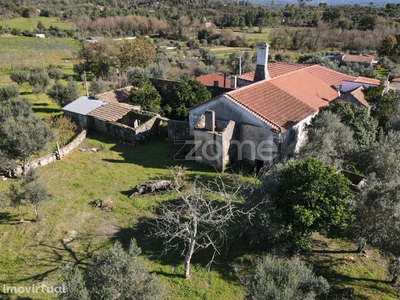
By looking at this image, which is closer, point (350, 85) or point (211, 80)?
point (350, 85)

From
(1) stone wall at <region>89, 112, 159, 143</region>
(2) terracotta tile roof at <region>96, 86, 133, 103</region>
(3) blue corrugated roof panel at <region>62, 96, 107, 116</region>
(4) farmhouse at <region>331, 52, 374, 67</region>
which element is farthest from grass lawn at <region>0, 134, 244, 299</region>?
(4) farmhouse at <region>331, 52, 374, 67</region>

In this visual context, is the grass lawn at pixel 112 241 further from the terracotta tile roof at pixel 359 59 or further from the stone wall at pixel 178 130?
the terracotta tile roof at pixel 359 59

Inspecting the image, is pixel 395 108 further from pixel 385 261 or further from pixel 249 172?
pixel 385 261

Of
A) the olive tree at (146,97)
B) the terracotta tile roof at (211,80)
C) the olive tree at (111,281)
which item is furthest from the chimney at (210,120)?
the terracotta tile roof at (211,80)

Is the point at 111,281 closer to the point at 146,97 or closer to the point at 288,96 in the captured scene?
the point at 288,96

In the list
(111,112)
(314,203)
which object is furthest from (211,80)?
(314,203)
